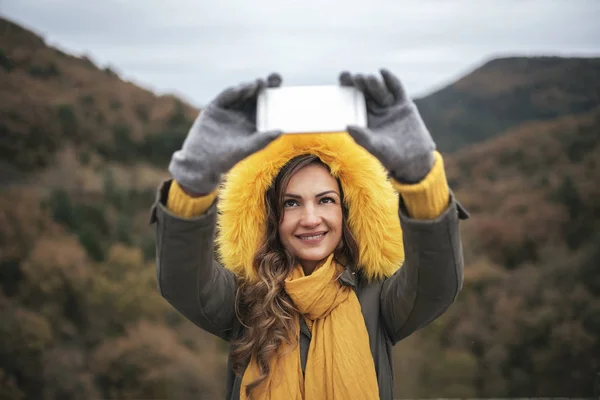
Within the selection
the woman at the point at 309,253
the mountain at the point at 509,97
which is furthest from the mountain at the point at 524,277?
the woman at the point at 309,253

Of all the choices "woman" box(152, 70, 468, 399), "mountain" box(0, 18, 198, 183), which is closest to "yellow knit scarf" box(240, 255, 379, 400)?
"woman" box(152, 70, 468, 399)

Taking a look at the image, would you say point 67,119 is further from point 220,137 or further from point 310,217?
point 220,137

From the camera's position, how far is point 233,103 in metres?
1.26

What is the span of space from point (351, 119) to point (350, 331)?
661 mm

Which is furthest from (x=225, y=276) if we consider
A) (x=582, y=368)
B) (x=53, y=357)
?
(x=582, y=368)

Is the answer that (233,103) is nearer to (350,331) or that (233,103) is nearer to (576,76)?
(350,331)

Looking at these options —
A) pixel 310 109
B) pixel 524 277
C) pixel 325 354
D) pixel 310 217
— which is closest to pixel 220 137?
pixel 310 109

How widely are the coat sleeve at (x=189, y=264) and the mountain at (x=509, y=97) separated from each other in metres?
7.99

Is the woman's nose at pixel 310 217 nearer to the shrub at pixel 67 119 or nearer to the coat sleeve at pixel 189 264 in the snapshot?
the coat sleeve at pixel 189 264

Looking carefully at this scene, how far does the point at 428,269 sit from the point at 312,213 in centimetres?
41

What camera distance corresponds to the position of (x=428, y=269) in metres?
1.38

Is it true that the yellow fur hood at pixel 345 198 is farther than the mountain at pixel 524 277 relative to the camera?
No

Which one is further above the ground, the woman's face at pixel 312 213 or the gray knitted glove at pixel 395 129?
the gray knitted glove at pixel 395 129

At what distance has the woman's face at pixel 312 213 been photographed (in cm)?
167
